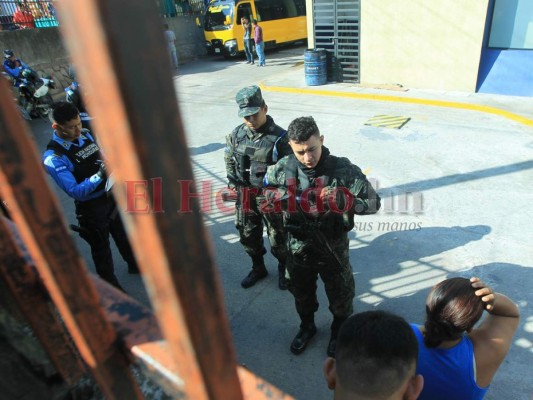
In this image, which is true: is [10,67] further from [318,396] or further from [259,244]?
[318,396]

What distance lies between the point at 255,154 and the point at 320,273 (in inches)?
41.6

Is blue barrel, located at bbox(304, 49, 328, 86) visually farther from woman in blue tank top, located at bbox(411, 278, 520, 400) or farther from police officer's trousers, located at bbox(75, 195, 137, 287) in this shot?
woman in blue tank top, located at bbox(411, 278, 520, 400)

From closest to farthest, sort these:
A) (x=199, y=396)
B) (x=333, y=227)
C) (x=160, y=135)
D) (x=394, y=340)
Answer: (x=160, y=135), (x=199, y=396), (x=394, y=340), (x=333, y=227)

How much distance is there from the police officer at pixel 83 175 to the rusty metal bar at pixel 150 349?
2.16 metres

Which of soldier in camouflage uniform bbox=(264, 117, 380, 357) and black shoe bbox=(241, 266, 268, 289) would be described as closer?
soldier in camouflage uniform bbox=(264, 117, 380, 357)

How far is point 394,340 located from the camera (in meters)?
1.28

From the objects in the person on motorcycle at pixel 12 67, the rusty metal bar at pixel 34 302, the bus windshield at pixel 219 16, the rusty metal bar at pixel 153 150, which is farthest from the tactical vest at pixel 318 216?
the bus windshield at pixel 219 16

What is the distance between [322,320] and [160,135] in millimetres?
2897

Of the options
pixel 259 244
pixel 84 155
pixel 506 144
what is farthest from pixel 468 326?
pixel 506 144

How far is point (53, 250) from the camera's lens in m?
0.74

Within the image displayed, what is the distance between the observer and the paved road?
284 centimetres

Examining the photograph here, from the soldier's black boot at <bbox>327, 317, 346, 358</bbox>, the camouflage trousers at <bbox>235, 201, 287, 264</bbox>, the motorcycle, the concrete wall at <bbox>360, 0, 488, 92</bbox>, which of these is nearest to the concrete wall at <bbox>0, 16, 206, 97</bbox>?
the motorcycle

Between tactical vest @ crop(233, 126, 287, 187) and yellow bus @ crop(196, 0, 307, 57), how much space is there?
43.7 feet

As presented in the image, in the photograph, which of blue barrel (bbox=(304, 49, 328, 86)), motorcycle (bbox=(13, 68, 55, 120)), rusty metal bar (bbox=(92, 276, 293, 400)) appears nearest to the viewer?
rusty metal bar (bbox=(92, 276, 293, 400))
